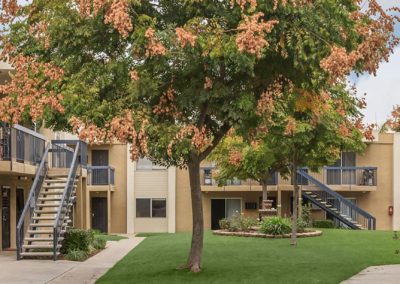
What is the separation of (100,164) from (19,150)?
62.6 ft

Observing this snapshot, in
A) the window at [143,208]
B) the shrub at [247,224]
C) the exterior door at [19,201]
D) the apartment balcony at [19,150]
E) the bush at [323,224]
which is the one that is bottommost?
the bush at [323,224]

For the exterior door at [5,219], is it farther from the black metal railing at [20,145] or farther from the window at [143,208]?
the window at [143,208]

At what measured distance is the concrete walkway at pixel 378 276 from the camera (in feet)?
Result: 46.4

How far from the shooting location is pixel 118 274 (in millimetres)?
16219

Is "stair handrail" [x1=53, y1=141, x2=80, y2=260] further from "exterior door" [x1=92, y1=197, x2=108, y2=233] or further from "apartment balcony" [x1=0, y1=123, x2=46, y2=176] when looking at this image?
"exterior door" [x1=92, y1=197, x2=108, y2=233]

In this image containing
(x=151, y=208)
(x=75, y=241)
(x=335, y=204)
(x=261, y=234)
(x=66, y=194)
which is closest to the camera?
(x=75, y=241)

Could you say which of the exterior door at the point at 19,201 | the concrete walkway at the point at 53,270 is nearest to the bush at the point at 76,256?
the concrete walkway at the point at 53,270

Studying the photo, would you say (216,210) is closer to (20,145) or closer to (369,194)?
(369,194)

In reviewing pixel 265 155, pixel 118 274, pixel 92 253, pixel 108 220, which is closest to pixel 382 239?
pixel 265 155

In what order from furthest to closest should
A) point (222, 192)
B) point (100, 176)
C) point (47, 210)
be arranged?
1. point (222, 192)
2. point (100, 176)
3. point (47, 210)

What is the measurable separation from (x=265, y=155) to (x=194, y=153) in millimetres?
12752

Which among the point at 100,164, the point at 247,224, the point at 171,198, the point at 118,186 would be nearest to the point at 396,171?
the point at 171,198

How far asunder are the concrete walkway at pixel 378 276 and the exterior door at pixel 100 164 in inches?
925

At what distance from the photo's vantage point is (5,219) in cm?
2458
